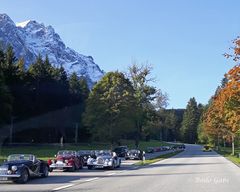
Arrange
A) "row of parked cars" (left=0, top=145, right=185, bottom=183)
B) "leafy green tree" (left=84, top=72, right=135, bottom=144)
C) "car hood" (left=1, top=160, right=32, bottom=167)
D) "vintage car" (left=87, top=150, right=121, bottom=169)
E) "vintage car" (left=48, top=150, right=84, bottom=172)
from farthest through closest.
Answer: "leafy green tree" (left=84, top=72, right=135, bottom=144) < "vintage car" (left=87, top=150, right=121, bottom=169) < "vintage car" (left=48, top=150, right=84, bottom=172) < "car hood" (left=1, top=160, right=32, bottom=167) < "row of parked cars" (left=0, top=145, right=185, bottom=183)

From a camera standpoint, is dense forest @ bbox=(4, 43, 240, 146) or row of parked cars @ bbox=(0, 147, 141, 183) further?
dense forest @ bbox=(4, 43, 240, 146)

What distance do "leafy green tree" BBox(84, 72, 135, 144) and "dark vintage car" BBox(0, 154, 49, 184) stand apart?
40719 millimetres

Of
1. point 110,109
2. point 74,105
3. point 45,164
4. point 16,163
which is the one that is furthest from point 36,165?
point 74,105

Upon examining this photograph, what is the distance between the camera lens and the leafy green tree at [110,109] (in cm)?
6688

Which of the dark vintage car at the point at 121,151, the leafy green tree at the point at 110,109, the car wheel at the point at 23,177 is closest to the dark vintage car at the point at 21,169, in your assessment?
the car wheel at the point at 23,177

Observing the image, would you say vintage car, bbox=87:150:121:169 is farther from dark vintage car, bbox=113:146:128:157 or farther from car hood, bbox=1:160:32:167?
dark vintage car, bbox=113:146:128:157

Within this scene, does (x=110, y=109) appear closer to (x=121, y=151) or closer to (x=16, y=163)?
(x=121, y=151)

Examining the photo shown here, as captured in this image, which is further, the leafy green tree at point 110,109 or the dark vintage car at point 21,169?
the leafy green tree at point 110,109

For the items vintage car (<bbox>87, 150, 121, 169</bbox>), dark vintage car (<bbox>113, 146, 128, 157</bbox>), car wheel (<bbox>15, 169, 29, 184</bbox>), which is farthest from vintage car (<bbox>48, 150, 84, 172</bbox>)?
dark vintage car (<bbox>113, 146, 128, 157</bbox>)

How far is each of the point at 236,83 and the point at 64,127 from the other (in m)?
61.7

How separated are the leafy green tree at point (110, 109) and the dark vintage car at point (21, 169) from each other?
40719 millimetres

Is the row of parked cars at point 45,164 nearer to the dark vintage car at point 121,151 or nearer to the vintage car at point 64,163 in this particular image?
the vintage car at point 64,163

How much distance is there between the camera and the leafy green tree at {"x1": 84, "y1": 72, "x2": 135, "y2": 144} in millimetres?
66875

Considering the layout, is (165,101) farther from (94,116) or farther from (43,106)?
(94,116)
